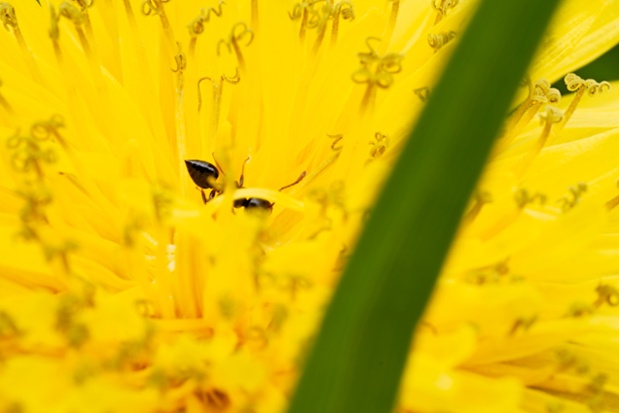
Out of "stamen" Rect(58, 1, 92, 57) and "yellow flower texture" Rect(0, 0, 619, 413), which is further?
"stamen" Rect(58, 1, 92, 57)

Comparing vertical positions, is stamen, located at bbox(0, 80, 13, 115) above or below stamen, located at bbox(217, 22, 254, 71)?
below

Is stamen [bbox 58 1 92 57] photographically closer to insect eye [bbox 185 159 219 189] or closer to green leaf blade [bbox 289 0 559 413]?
insect eye [bbox 185 159 219 189]

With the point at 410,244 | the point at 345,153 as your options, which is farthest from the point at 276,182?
the point at 410,244

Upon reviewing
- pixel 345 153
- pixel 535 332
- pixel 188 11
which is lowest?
pixel 535 332

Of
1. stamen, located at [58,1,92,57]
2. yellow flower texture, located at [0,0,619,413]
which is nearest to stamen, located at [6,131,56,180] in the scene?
yellow flower texture, located at [0,0,619,413]

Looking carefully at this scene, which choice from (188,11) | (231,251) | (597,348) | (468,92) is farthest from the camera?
(188,11)

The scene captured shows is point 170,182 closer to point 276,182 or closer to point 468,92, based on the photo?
point 276,182

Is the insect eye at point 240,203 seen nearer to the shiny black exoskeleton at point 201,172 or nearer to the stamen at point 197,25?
the shiny black exoskeleton at point 201,172

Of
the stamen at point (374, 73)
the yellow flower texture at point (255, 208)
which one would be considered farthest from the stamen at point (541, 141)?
the stamen at point (374, 73)

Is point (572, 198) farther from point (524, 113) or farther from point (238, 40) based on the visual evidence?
point (238, 40)
